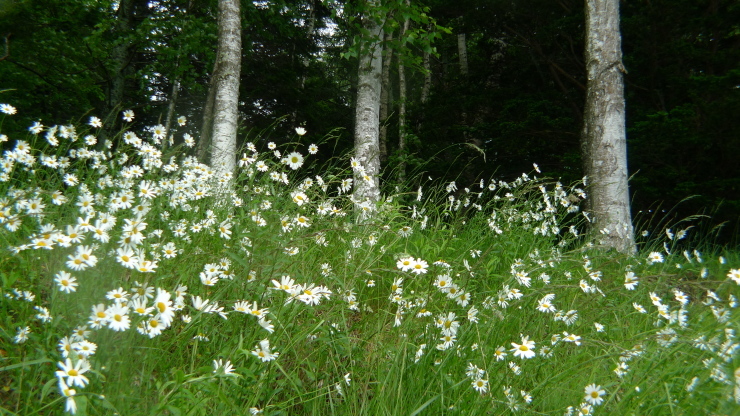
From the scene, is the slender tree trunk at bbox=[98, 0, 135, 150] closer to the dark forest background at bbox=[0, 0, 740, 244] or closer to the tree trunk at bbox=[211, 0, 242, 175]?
the dark forest background at bbox=[0, 0, 740, 244]

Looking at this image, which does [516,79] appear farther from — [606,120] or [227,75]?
[227,75]

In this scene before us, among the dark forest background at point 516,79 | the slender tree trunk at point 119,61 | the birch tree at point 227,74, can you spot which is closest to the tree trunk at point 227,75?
the birch tree at point 227,74

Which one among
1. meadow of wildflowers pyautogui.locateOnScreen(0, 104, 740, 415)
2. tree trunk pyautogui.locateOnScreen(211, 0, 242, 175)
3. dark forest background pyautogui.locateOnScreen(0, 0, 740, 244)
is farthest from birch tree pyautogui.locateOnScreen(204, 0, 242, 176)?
meadow of wildflowers pyautogui.locateOnScreen(0, 104, 740, 415)

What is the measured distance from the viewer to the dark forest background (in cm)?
634

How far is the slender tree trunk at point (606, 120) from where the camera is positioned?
4930mm

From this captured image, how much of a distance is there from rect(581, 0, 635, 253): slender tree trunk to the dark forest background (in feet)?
1.71

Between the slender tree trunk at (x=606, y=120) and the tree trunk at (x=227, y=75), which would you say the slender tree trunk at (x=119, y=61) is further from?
the slender tree trunk at (x=606, y=120)

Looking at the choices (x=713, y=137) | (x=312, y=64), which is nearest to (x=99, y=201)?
(x=713, y=137)

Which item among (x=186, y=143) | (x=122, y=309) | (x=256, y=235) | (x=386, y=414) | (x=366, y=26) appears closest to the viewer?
(x=122, y=309)

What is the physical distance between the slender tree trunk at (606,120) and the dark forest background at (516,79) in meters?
0.52

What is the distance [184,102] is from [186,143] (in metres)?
15.7

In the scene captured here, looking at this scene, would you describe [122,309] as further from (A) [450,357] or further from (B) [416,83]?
(B) [416,83]

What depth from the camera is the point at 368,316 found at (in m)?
2.47

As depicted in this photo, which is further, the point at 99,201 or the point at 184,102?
the point at 184,102
